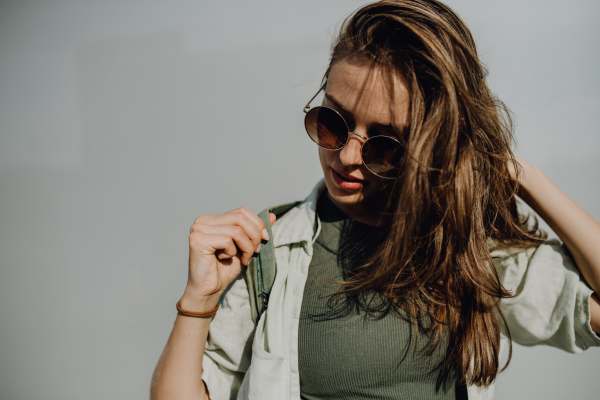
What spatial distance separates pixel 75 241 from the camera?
61.4 inches

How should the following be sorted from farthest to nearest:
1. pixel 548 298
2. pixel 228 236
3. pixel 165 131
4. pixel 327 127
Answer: pixel 165 131 → pixel 548 298 → pixel 327 127 → pixel 228 236

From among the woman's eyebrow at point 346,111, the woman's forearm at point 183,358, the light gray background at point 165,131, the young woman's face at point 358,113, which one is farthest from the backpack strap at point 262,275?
the light gray background at point 165,131

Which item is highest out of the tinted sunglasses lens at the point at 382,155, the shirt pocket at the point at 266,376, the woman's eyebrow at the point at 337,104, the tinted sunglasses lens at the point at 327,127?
the woman's eyebrow at the point at 337,104

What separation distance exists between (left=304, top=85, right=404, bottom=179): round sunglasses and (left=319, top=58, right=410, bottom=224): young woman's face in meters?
0.02

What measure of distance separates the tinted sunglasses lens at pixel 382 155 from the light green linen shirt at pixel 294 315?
0.26 meters

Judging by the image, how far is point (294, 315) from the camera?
0.88 m

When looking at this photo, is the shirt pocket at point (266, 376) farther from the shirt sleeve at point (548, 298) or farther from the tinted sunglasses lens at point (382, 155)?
the shirt sleeve at point (548, 298)

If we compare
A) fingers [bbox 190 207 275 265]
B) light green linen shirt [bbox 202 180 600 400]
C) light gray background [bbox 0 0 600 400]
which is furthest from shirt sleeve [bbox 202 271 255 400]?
light gray background [bbox 0 0 600 400]

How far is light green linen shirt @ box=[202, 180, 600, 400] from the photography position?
2.71 feet

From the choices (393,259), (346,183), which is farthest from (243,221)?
(393,259)

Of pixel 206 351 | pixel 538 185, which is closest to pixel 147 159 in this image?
pixel 206 351

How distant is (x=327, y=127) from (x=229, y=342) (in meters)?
0.64

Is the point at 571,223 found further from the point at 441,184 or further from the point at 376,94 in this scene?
the point at 376,94

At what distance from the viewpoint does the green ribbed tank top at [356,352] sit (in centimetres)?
84
